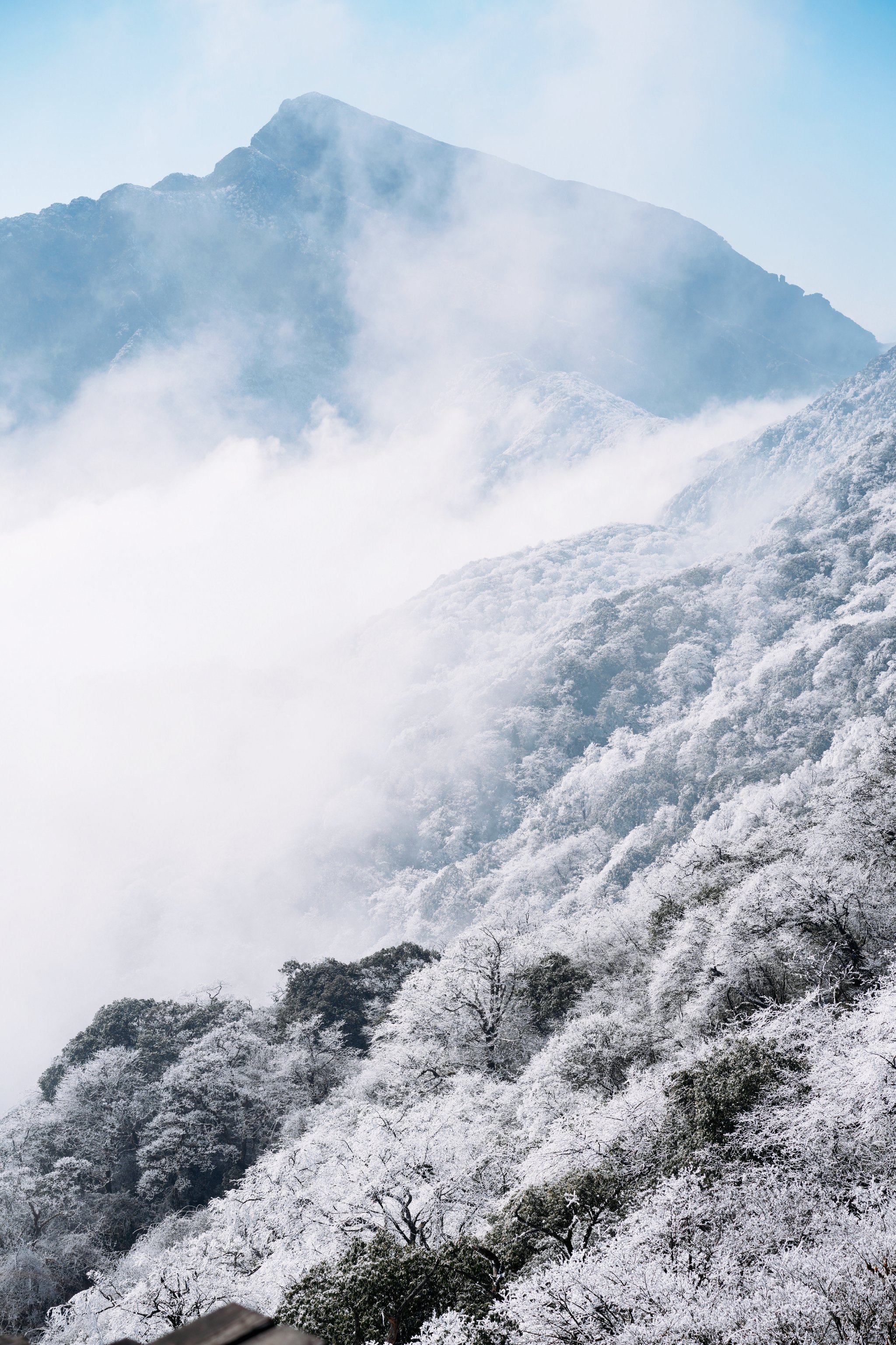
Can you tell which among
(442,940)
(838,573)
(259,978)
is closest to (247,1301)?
(442,940)

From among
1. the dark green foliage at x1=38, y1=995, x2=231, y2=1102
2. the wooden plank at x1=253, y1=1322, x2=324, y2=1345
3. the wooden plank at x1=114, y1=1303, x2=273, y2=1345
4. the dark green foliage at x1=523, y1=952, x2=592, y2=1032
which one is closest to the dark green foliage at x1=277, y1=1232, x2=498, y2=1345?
the wooden plank at x1=114, y1=1303, x2=273, y2=1345

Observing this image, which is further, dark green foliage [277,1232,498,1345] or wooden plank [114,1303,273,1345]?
dark green foliage [277,1232,498,1345]

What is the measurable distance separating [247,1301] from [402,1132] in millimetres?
5948

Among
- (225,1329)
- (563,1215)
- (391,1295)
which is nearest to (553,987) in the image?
(563,1215)

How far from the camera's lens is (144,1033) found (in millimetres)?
49500

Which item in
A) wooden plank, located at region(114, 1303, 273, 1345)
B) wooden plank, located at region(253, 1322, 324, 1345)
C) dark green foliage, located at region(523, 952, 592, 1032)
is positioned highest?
wooden plank, located at region(114, 1303, 273, 1345)

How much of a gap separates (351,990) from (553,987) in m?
19.4

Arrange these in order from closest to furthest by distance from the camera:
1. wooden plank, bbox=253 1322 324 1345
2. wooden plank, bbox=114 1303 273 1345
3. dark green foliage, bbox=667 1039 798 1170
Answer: wooden plank, bbox=253 1322 324 1345
wooden plank, bbox=114 1303 273 1345
dark green foliage, bbox=667 1039 798 1170

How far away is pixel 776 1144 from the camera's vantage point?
15.4m

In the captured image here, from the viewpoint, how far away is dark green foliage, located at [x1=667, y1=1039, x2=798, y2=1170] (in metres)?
16.2

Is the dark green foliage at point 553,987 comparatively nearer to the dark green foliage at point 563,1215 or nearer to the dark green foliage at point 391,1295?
the dark green foliage at point 563,1215

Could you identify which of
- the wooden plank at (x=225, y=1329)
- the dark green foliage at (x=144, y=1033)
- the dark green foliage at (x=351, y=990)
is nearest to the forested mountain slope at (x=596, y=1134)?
the dark green foliage at (x=351, y=990)

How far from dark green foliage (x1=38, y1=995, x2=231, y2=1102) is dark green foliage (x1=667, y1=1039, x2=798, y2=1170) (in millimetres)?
39216

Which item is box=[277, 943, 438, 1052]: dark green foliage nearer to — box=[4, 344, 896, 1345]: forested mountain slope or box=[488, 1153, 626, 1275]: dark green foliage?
box=[4, 344, 896, 1345]: forested mountain slope
